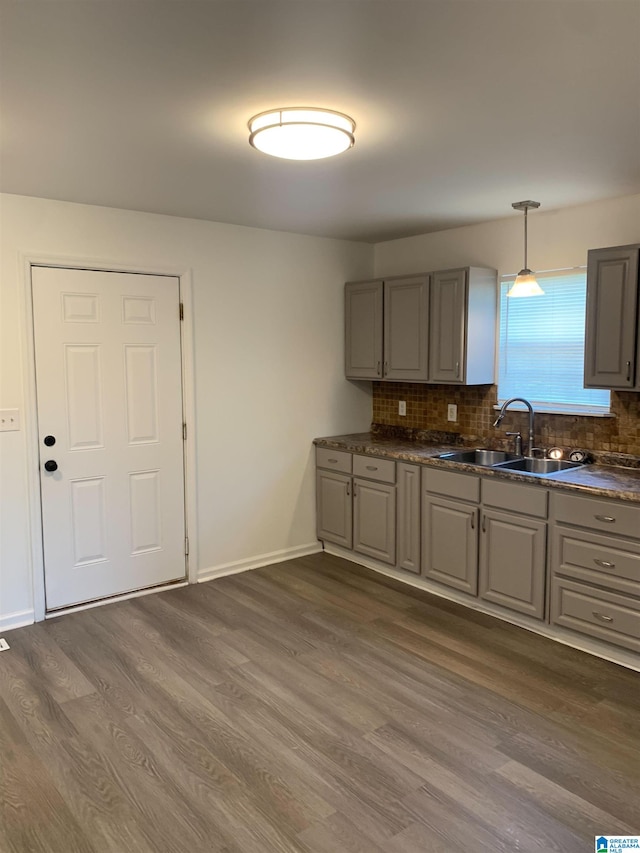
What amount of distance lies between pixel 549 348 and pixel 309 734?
107 inches

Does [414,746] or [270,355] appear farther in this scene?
[270,355]

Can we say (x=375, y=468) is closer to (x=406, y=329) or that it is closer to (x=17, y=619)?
(x=406, y=329)

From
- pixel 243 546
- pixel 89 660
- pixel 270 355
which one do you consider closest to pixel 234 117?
pixel 270 355

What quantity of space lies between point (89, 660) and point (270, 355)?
233 centimetres

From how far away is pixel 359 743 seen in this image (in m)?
2.58

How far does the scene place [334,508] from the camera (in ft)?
15.8

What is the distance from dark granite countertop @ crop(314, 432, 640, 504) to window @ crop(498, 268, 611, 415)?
1.57 ft

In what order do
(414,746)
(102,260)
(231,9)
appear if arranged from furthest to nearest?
(102,260) → (414,746) → (231,9)

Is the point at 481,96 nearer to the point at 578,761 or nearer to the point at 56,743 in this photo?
the point at 578,761

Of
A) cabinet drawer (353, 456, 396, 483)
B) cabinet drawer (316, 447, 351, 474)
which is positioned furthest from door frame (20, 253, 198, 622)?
cabinet drawer (353, 456, 396, 483)

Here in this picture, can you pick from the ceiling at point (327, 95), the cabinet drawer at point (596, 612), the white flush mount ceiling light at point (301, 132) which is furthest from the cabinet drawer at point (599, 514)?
the white flush mount ceiling light at point (301, 132)

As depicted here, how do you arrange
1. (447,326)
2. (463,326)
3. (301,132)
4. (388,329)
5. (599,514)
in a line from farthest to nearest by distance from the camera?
(388,329)
(447,326)
(463,326)
(599,514)
(301,132)

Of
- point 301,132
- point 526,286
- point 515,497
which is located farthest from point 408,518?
point 301,132

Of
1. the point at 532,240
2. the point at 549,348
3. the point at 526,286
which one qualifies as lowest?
the point at 549,348
